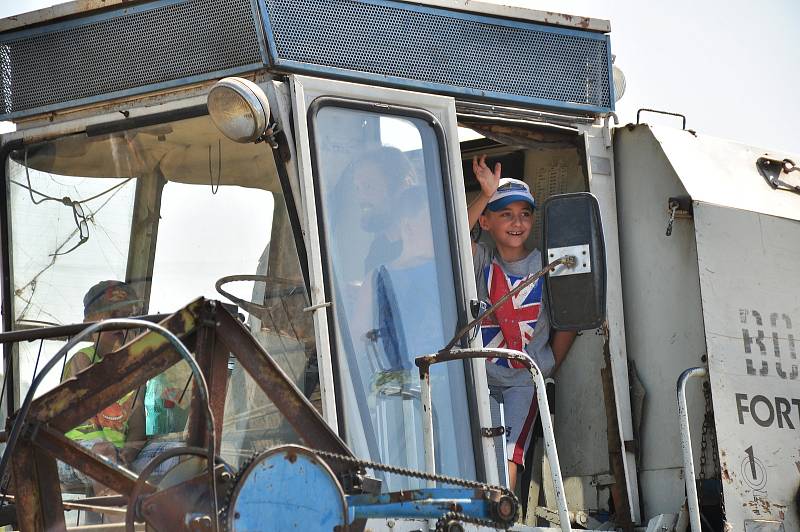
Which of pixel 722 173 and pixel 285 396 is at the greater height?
pixel 722 173

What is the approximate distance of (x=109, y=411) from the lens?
12.8 feet

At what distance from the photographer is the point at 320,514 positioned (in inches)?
115

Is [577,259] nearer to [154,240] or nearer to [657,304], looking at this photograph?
[657,304]

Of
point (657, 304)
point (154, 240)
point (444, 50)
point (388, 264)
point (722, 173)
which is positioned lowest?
point (657, 304)

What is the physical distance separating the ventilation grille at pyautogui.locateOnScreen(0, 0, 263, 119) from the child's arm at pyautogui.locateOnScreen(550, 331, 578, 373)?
5.93 ft

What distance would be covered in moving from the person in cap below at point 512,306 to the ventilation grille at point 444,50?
48 cm

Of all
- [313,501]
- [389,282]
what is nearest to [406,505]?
[313,501]

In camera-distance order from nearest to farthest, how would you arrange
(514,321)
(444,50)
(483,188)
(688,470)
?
(688,470) → (444,50) → (514,321) → (483,188)

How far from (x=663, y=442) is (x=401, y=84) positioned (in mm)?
1743

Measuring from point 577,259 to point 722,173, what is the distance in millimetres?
1320

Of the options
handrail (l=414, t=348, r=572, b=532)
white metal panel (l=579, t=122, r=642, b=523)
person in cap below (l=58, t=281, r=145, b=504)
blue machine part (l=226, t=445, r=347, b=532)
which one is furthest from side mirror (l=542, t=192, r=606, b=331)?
person in cap below (l=58, t=281, r=145, b=504)

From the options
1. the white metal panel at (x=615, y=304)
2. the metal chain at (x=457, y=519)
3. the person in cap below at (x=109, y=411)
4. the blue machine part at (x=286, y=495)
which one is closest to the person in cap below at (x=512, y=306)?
the white metal panel at (x=615, y=304)

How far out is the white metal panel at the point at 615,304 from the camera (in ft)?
15.5

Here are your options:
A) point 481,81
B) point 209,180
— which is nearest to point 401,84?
point 481,81
